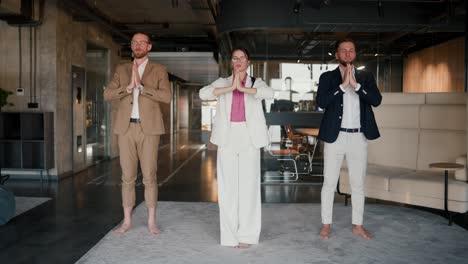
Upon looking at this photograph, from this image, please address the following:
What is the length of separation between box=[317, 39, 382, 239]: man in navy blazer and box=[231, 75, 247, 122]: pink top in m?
0.79

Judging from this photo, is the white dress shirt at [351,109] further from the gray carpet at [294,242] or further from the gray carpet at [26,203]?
the gray carpet at [26,203]

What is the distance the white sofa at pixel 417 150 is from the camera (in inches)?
187

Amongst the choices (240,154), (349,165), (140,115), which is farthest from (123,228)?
(349,165)

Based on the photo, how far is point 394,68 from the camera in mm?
7953

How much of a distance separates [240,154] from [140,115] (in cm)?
102

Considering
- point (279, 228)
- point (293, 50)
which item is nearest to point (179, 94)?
point (293, 50)

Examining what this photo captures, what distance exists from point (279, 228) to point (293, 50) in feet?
13.8

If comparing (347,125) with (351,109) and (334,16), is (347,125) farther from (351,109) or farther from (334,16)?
(334,16)

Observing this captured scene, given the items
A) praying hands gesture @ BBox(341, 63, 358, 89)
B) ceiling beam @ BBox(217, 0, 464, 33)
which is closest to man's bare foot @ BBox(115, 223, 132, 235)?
praying hands gesture @ BBox(341, 63, 358, 89)

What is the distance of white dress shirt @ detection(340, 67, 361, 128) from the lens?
412 centimetres

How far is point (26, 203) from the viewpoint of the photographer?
233 inches

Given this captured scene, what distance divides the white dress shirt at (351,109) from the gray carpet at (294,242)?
3.46 ft

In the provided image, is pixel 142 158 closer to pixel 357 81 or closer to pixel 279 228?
pixel 279 228

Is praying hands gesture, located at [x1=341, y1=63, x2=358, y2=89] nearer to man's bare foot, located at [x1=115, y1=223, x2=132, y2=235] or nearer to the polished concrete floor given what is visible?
the polished concrete floor
